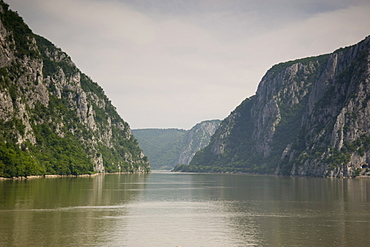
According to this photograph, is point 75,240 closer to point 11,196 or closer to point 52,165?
point 11,196

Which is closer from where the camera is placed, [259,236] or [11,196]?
[259,236]

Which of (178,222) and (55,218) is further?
(178,222)

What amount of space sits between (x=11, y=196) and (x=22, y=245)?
45.4 metres

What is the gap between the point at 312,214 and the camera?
70688 mm

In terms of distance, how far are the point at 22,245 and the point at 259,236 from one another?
25.8 metres

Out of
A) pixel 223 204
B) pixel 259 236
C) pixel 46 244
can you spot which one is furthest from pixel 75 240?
pixel 223 204

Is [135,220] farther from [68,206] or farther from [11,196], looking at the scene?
[11,196]

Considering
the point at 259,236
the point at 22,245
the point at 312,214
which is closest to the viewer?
the point at 22,245

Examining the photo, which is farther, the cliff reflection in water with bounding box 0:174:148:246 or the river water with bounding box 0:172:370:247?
the river water with bounding box 0:172:370:247

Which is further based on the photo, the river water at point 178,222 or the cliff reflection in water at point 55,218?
the river water at point 178,222

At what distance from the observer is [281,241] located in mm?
49281

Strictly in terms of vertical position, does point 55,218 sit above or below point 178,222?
above

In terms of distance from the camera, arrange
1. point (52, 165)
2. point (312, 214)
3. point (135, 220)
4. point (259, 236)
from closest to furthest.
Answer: point (259, 236), point (135, 220), point (312, 214), point (52, 165)

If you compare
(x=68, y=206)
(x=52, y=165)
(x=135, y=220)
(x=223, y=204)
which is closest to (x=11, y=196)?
(x=68, y=206)
